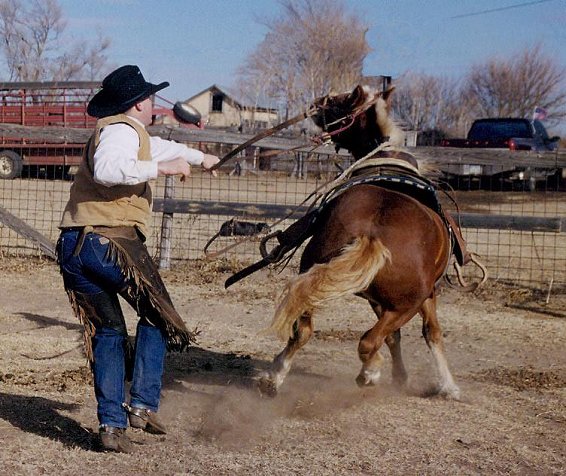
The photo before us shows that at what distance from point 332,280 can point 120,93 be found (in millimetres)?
1410

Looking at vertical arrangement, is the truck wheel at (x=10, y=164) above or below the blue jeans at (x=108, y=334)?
above

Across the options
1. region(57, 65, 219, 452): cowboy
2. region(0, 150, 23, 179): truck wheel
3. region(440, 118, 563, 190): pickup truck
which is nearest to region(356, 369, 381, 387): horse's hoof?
region(57, 65, 219, 452): cowboy

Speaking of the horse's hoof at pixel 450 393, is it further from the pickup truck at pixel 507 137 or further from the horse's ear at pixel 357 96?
the pickup truck at pixel 507 137

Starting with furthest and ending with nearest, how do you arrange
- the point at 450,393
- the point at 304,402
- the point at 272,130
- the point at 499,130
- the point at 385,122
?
the point at 499,130 < the point at 385,122 < the point at 450,393 < the point at 272,130 < the point at 304,402

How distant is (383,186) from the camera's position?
518cm

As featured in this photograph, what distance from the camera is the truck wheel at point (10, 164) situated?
1978cm

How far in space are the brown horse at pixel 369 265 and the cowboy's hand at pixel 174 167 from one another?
0.93 metres

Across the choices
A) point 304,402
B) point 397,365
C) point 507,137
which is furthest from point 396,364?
point 507,137

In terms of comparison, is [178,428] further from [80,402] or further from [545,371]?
[545,371]

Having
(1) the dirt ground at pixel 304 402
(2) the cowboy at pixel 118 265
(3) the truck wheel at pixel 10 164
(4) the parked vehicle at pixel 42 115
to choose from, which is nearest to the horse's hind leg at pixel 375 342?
(1) the dirt ground at pixel 304 402

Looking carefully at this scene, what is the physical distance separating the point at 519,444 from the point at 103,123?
2.61 meters

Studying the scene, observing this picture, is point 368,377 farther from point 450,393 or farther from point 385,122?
point 385,122

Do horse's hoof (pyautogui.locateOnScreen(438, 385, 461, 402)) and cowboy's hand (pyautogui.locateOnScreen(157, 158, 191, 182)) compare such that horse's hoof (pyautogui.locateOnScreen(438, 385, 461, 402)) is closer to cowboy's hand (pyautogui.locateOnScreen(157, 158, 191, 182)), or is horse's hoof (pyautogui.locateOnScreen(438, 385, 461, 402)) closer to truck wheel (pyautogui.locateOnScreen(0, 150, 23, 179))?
cowboy's hand (pyautogui.locateOnScreen(157, 158, 191, 182))

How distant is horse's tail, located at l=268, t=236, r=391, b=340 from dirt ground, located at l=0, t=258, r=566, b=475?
2.06 ft
